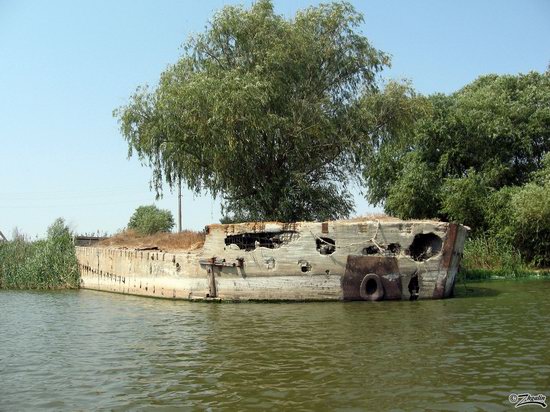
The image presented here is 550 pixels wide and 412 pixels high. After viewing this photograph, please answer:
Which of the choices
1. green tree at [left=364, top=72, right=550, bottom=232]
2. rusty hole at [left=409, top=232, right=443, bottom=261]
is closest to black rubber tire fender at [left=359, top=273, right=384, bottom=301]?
rusty hole at [left=409, top=232, right=443, bottom=261]

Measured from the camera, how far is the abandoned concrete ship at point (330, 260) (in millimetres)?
17219

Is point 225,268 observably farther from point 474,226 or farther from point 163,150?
point 474,226

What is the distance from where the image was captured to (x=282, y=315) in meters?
14.6

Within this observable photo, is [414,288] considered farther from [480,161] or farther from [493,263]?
[480,161]

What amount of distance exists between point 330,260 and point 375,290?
1693mm

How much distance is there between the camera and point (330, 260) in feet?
56.8

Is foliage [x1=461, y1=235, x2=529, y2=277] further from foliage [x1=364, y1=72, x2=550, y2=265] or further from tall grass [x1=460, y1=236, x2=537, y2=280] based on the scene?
→ foliage [x1=364, y1=72, x2=550, y2=265]

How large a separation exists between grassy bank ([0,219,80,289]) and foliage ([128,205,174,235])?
31.3m

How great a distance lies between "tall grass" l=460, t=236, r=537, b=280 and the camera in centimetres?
2609

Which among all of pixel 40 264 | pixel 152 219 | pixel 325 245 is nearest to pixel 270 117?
pixel 325 245

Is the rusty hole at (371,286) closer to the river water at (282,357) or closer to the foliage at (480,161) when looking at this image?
the river water at (282,357)

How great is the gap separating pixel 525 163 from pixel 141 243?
23.3 metres

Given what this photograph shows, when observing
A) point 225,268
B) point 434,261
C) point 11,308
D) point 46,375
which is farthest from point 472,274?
point 46,375

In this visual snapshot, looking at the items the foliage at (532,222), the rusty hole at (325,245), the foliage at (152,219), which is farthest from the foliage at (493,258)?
the foliage at (152,219)
